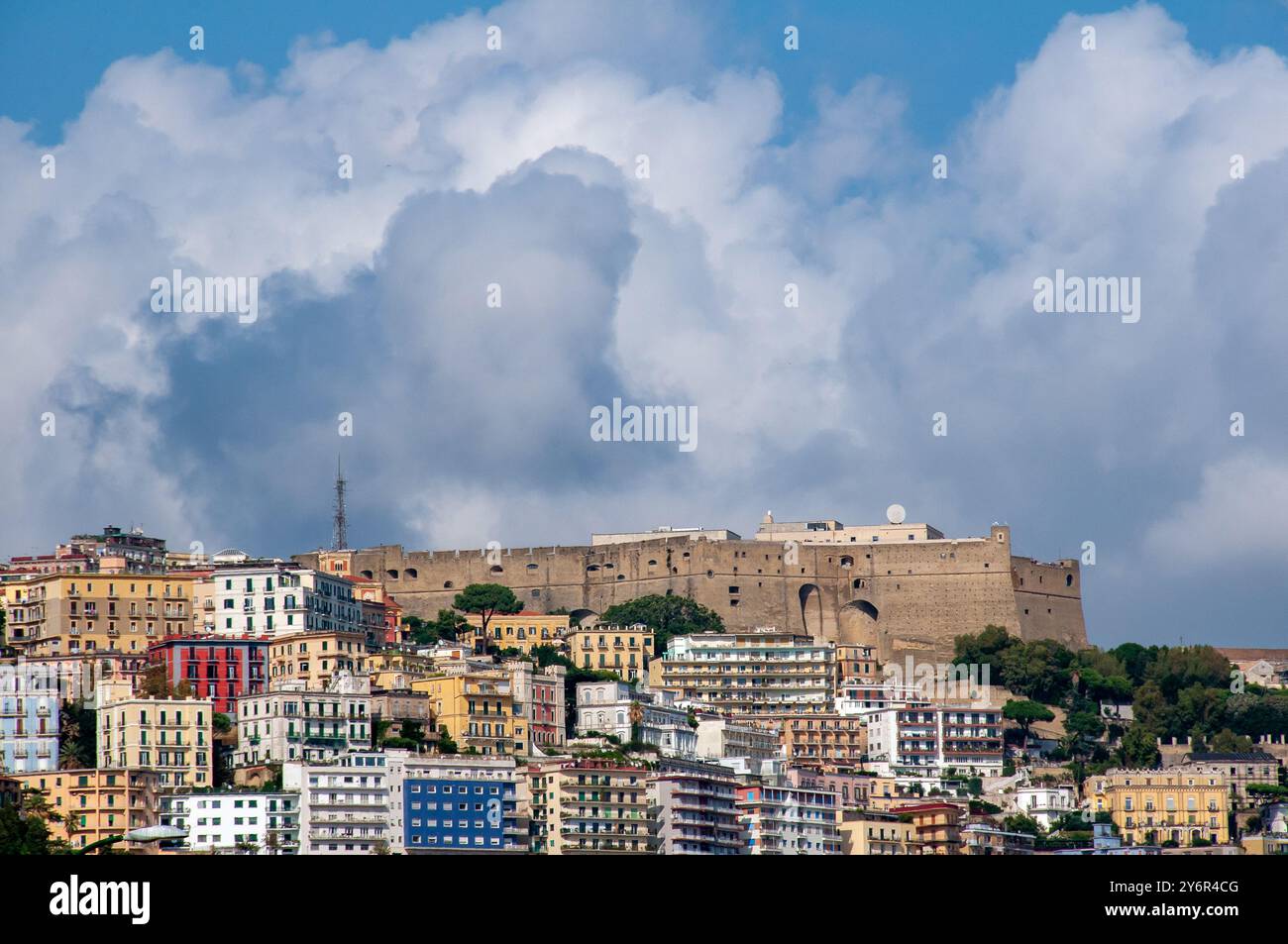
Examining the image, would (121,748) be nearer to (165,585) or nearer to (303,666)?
(303,666)

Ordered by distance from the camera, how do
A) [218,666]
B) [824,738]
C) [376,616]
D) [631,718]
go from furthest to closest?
[376,616] → [824,738] → [631,718] → [218,666]

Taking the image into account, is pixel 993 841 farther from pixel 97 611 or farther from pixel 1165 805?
pixel 97 611

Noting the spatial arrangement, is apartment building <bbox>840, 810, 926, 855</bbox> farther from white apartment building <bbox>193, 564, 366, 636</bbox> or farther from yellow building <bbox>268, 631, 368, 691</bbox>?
white apartment building <bbox>193, 564, 366, 636</bbox>

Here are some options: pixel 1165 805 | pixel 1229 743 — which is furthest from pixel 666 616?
pixel 1165 805

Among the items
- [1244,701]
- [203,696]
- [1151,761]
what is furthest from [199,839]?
[1244,701]

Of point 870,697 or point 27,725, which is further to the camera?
point 870,697

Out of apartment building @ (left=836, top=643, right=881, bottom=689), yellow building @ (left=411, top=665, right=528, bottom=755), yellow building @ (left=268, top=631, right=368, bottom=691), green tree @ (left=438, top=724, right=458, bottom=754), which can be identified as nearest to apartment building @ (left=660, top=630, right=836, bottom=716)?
apartment building @ (left=836, top=643, right=881, bottom=689)

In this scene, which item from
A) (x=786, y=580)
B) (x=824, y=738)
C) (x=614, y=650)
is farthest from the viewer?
(x=786, y=580)
